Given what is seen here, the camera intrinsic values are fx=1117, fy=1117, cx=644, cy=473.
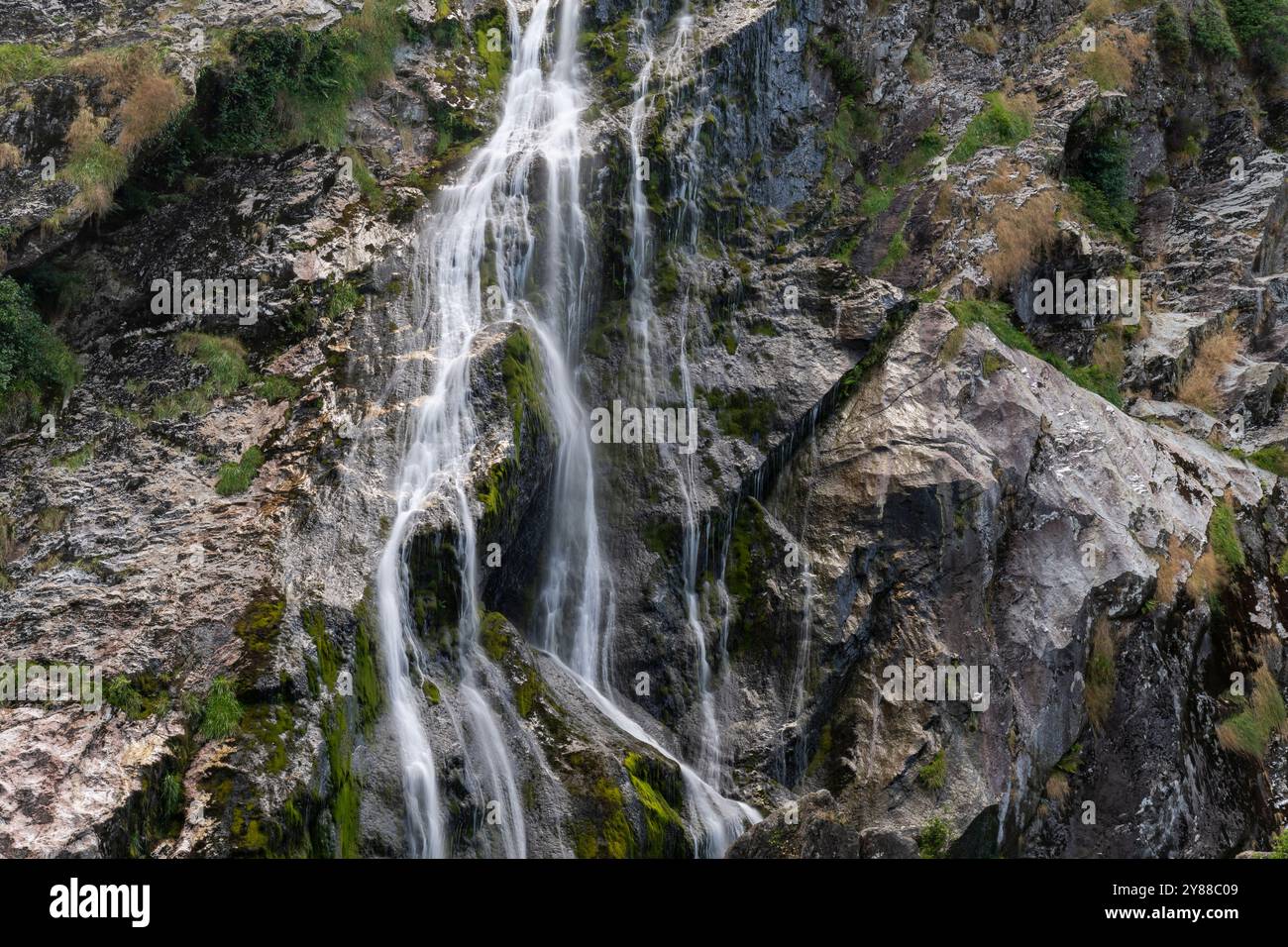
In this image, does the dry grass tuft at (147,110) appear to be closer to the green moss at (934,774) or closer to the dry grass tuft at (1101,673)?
the green moss at (934,774)

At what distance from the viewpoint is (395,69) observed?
2059 cm

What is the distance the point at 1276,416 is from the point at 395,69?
1762 centimetres

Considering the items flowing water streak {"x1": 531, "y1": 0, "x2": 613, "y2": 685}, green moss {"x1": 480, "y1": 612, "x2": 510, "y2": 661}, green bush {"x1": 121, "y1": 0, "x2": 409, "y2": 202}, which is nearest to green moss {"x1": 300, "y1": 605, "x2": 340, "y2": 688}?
green moss {"x1": 480, "y1": 612, "x2": 510, "y2": 661}

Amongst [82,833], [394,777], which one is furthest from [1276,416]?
[82,833]

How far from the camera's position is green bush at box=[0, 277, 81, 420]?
15.5m

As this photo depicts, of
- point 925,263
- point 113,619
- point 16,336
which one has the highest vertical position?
point 925,263

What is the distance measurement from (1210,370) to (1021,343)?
4.22 m

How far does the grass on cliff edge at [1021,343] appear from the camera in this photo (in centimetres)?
1955

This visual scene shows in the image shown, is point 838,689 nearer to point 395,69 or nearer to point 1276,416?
point 1276,416

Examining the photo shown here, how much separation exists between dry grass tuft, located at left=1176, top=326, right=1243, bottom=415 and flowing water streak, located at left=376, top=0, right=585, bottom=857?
11.9m

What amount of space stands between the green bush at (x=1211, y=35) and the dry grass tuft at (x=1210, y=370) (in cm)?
825

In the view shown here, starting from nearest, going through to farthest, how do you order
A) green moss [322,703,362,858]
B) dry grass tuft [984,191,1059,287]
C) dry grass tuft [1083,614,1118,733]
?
green moss [322,703,362,858], dry grass tuft [1083,614,1118,733], dry grass tuft [984,191,1059,287]

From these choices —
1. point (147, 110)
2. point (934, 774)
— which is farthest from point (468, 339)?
point (934, 774)

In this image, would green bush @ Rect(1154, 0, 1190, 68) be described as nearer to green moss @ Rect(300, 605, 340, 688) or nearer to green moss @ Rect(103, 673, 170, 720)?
green moss @ Rect(300, 605, 340, 688)
